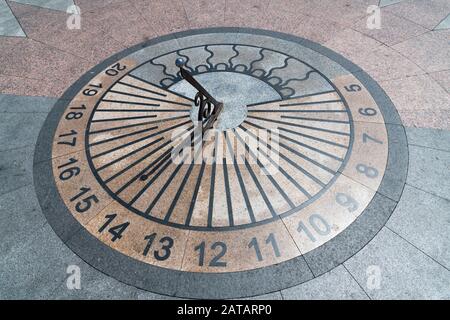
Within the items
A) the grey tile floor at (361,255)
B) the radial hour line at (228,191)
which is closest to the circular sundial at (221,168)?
the radial hour line at (228,191)

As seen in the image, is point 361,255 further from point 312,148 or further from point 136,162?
point 136,162

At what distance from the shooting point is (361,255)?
497cm

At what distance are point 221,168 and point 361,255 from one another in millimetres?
2518

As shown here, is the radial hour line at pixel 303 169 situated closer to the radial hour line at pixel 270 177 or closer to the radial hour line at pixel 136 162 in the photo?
the radial hour line at pixel 270 177

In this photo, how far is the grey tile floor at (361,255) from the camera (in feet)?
15.4

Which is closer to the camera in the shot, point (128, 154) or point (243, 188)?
point (243, 188)

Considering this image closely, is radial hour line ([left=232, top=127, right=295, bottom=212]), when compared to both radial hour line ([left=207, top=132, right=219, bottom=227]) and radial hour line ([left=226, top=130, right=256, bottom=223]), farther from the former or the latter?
radial hour line ([left=207, top=132, right=219, bottom=227])

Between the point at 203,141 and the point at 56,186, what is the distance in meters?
2.58

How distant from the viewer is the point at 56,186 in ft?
19.7

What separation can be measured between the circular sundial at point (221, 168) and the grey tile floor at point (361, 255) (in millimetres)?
152

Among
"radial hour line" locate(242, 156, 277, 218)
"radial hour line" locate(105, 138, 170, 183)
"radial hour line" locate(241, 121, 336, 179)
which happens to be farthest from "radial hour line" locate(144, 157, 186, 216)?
"radial hour line" locate(241, 121, 336, 179)

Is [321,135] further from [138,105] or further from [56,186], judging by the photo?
[56,186]

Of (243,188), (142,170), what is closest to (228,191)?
(243,188)

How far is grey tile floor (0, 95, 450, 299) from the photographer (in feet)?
15.4
